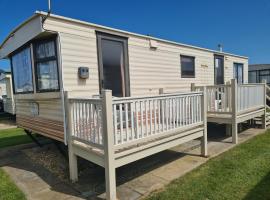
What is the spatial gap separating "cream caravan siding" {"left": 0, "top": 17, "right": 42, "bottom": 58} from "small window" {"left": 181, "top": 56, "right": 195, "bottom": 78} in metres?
4.80

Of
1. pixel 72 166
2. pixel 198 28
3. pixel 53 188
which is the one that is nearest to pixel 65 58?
pixel 72 166

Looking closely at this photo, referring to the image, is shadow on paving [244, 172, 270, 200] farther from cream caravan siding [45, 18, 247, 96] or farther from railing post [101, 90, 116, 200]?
cream caravan siding [45, 18, 247, 96]

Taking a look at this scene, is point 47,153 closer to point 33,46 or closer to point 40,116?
point 40,116

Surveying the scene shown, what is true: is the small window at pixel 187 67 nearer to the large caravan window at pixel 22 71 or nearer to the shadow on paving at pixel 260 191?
the shadow on paving at pixel 260 191

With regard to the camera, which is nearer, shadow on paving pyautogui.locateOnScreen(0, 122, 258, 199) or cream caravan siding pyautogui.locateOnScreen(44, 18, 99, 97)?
shadow on paving pyautogui.locateOnScreen(0, 122, 258, 199)

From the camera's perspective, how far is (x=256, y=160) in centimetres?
412

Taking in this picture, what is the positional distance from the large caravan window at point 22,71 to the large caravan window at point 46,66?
39 cm

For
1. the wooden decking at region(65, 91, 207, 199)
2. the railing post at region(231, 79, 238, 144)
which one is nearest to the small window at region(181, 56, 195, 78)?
the railing post at region(231, 79, 238, 144)

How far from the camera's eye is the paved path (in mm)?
3219

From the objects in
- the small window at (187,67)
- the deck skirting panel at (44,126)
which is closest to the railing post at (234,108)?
the small window at (187,67)

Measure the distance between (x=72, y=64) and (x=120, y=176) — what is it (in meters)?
2.35

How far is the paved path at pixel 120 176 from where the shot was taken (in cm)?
322

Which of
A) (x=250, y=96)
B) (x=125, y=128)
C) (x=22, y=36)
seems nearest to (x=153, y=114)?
(x=125, y=128)

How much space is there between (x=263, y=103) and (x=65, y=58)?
6.85 metres
